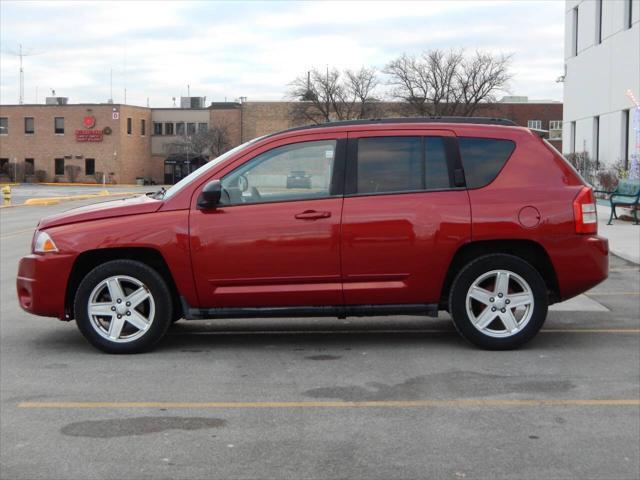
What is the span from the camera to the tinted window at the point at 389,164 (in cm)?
716

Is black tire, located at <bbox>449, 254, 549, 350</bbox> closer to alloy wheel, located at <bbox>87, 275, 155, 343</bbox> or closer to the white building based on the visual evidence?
alloy wheel, located at <bbox>87, 275, 155, 343</bbox>

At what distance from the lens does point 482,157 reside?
7238 mm

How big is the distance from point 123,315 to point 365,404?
246 cm

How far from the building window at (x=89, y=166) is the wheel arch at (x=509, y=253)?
78.4 meters

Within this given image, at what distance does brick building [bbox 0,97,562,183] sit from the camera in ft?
266

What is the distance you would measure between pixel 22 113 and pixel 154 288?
82.1 metres

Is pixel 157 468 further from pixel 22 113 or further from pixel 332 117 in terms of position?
pixel 22 113

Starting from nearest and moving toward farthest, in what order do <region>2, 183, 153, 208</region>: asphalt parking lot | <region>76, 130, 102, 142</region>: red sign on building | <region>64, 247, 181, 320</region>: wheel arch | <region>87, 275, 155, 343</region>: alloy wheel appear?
<region>87, 275, 155, 343</region>: alloy wheel, <region>64, 247, 181, 320</region>: wheel arch, <region>2, 183, 153, 208</region>: asphalt parking lot, <region>76, 130, 102, 142</region>: red sign on building

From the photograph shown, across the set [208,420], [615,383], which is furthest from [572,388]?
[208,420]

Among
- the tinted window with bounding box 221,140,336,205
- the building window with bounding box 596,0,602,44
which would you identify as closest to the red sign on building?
the building window with bounding box 596,0,602,44

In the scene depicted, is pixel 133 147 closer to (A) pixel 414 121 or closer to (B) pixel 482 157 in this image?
(A) pixel 414 121

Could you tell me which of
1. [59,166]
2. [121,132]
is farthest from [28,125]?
[121,132]

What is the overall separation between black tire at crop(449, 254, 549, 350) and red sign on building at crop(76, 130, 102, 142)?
7780 centimetres

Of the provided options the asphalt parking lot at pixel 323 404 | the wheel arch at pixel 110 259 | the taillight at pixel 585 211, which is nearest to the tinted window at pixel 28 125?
the asphalt parking lot at pixel 323 404
